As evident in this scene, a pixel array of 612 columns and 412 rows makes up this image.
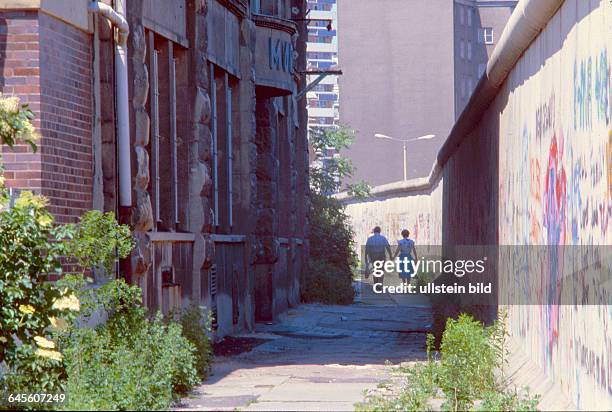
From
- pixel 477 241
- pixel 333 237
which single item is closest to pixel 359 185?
pixel 333 237

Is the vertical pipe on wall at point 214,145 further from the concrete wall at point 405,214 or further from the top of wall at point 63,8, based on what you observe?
the concrete wall at point 405,214

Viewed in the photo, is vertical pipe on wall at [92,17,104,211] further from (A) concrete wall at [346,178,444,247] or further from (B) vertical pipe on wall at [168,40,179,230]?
(A) concrete wall at [346,178,444,247]

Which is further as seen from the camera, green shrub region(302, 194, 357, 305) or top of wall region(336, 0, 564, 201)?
green shrub region(302, 194, 357, 305)

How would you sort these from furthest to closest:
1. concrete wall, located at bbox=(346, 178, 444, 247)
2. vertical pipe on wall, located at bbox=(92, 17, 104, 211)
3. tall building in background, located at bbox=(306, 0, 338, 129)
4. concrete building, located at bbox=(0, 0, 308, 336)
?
tall building in background, located at bbox=(306, 0, 338, 129)
concrete wall, located at bbox=(346, 178, 444, 247)
vertical pipe on wall, located at bbox=(92, 17, 104, 211)
concrete building, located at bbox=(0, 0, 308, 336)

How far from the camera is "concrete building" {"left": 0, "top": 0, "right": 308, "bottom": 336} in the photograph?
11.1m

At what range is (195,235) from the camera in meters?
16.2

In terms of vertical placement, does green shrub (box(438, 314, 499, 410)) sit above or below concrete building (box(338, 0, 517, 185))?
below

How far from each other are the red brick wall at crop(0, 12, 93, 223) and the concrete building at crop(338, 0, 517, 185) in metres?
73.0

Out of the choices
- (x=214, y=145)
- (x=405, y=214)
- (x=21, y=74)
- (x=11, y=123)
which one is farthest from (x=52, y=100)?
(x=405, y=214)

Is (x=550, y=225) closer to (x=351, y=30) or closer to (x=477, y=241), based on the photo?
(x=477, y=241)

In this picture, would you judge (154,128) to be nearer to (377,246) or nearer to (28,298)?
(28,298)

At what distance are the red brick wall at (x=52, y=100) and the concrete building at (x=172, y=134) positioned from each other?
0.04 feet

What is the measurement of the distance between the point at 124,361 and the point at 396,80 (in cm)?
7882

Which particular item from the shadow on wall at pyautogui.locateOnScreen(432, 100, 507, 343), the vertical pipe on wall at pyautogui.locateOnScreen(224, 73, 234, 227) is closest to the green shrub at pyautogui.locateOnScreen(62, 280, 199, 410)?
the shadow on wall at pyautogui.locateOnScreen(432, 100, 507, 343)
